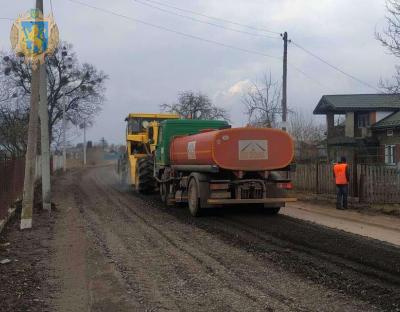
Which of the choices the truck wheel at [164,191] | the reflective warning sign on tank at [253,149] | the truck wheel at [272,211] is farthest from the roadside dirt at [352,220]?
the truck wheel at [164,191]

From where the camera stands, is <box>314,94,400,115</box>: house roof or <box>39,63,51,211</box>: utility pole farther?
<box>314,94,400,115</box>: house roof

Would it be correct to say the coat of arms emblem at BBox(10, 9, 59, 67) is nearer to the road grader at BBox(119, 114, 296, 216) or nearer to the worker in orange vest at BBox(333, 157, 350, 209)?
the road grader at BBox(119, 114, 296, 216)

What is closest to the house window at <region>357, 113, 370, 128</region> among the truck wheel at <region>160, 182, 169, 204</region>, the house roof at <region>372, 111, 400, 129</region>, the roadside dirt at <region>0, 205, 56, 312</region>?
the house roof at <region>372, 111, 400, 129</region>

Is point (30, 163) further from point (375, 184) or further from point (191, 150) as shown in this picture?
point (375, 184)

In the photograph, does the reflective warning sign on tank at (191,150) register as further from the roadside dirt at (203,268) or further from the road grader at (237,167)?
the roadside dirt at (203,268)

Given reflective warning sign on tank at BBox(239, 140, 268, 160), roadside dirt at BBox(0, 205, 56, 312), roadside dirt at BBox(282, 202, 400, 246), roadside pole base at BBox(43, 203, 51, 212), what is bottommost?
roadside dirt at BBox(0, 205, 56, 312)

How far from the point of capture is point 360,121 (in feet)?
144

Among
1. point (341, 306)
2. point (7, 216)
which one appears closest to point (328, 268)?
point (341, 306)

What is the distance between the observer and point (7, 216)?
1395 cm

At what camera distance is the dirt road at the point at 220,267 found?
21.9ft

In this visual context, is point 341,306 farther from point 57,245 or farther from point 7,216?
point 7,216

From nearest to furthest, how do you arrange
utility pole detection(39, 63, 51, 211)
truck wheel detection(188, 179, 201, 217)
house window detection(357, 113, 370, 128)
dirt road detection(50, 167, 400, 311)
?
dirt road detection(50, 167, 400, 311) → truck wheel detection(188, 179, 201, 217) → utility pole detection(39, 63, 51, 211) → house window detection(357, 113, 370, 128)

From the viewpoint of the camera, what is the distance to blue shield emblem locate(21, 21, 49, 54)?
13.3m

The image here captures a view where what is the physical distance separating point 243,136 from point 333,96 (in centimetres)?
3331
